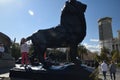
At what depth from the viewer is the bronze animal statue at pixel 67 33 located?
343 inches

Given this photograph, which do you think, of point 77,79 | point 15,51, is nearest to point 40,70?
point 77,79

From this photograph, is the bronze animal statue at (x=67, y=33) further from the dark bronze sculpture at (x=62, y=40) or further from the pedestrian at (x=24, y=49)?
the pedestrian at (x=24, y=49)

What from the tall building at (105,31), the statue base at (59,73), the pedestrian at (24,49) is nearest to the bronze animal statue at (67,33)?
the statue base at (59,73)

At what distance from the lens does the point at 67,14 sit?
9.00 meters

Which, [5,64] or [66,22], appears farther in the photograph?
[5,64]

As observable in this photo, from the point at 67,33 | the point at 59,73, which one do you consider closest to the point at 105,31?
the point at 67,33

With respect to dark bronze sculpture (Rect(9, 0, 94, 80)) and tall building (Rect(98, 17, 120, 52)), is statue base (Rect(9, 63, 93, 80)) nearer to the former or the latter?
dark bronze sculpture (Rect(9, 0, 94, 80))

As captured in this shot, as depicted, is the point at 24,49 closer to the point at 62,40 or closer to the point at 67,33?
the point at 62,40

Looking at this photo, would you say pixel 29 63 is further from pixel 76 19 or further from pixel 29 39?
pixel 76 19

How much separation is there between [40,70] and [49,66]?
0.44 meters

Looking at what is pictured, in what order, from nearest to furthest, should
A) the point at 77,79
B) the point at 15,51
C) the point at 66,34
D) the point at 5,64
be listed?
the point at 77,79 < the point at 66,34 < the point at 5,64 < the point at 15,51

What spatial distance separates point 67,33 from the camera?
28.6 ft

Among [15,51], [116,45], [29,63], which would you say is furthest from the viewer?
[116,45]

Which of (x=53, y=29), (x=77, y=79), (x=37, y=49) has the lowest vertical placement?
(x=77, y=79)
